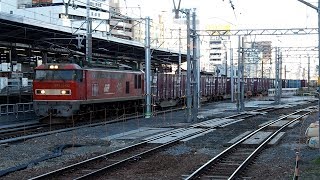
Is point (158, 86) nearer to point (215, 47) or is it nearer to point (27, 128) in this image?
point (27, 128)

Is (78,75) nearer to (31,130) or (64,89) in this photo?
(64,89)

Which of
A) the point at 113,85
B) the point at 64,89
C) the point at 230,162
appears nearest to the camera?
the point at 230,162

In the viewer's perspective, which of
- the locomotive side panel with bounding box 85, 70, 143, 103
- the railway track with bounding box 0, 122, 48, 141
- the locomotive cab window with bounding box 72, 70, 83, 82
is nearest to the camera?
the railway track with bounding box 0, 122, 48, 141

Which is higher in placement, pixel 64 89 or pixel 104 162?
pixel 64 89

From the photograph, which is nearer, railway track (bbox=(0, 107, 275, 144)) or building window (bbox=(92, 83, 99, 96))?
railway track (bbox=(0, 107, 275, 144))

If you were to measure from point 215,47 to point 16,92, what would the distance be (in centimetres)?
5962

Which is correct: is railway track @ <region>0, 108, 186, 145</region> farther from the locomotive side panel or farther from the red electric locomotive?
the locomotive side panel

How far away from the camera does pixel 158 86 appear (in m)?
39.0

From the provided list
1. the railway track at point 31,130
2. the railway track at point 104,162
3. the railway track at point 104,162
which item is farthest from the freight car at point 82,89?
the railway track at point 104,162

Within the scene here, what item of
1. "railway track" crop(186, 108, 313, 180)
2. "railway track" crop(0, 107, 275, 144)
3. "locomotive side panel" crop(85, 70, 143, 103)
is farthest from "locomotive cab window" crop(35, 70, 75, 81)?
"railway track" crop(186, 108, 313, 180)

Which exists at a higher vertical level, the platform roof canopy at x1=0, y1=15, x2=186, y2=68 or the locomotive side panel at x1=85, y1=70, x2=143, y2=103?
the platform roof canopy at x1=0, y1=15, x2=186, y2=68

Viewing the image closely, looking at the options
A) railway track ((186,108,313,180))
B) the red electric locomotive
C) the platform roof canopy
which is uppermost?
the platform roof canopy

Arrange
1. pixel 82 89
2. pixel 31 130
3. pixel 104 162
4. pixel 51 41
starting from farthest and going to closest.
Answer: pixel 51 41 < pixel 82 89 < pixel 31 130 < pixel 104 162

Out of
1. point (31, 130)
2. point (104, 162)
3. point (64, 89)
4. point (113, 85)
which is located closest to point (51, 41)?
point (113, 85)
